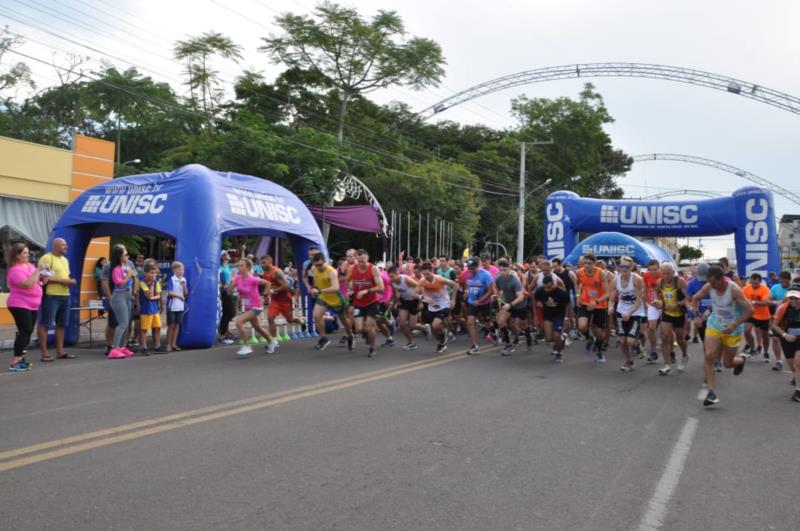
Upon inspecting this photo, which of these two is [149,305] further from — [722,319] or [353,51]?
[353,51]

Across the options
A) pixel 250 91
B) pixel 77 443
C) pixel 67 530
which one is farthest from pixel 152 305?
pixel 250 91

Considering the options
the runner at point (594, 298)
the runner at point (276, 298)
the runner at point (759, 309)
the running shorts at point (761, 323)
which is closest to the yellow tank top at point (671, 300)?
the runner at point (594, 298)

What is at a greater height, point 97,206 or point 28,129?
point 28,129

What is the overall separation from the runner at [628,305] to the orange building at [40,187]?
40.8 feet

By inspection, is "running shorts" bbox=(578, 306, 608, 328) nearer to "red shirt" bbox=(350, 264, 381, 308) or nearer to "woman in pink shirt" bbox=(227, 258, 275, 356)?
"red shirt" bbox=(350, 264, 381, 308)

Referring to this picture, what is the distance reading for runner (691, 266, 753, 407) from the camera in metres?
8.08

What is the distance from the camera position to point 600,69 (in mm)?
37219

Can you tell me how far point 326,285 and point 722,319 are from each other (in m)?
6.43

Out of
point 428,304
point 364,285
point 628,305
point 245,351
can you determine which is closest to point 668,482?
point 628,305

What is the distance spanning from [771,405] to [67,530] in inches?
309

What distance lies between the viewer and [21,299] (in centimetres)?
952

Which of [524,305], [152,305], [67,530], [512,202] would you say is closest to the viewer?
[67,530]

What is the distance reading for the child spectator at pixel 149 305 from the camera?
38.5 feet

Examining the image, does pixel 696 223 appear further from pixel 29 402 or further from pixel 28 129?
pixel 28 129
